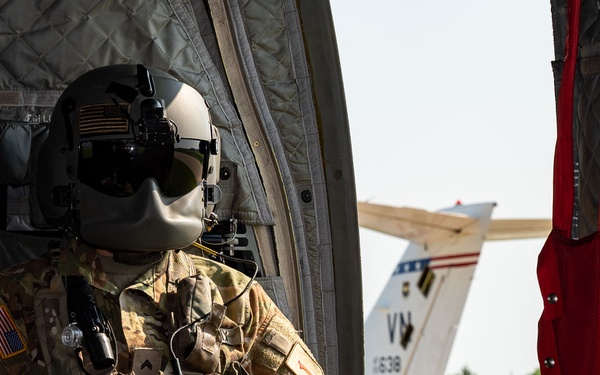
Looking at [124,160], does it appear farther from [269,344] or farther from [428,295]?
[428,295]

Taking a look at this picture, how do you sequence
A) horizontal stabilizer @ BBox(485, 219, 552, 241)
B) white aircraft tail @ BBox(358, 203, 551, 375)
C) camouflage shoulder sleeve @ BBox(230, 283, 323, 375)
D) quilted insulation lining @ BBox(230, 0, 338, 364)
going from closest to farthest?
camouflage shoulder sleeve @ BBox(230, 283, 323, 375) → quilted insulation lining @ BBox(230, 0, 338, 364) → white aircraft tail @ BBox(358, 203, 551, 375) → horizontal stabilizer @ BBox(485, 219, 552, 241)

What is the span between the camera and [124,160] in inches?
100.0

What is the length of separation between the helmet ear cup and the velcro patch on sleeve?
43 cm

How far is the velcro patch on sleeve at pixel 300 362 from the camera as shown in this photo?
8.98ft

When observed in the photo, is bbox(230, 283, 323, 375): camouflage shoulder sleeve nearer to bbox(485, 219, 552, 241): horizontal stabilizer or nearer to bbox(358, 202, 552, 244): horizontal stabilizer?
bbox(358, 202, 552, 244): horizontal stabilizer

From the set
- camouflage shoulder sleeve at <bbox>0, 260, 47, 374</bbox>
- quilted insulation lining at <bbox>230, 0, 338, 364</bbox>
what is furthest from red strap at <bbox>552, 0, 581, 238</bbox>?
camouflage shoulder sleeve at <bbox>0, 260, 47, 374</bbox>

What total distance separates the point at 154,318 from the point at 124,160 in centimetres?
42

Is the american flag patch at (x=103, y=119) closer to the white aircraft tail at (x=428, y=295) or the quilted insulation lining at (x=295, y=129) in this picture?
the quilted insulation lining at (x=295, y=129)

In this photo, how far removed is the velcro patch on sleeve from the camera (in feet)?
8.98

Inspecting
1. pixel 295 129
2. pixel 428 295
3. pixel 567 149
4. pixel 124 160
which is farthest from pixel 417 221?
pixel 124 160

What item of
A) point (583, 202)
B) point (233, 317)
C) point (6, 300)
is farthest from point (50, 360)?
point (583, 202)

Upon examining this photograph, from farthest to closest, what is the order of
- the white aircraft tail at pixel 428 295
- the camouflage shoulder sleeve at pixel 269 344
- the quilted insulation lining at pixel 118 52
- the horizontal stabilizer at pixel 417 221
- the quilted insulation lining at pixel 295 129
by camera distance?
1. the horizontal stabilizer at pixel 417 221
2. the white aircraft tail at pixel 428 295
3. the quilted insulation lining at pixel 295 129
4. the quilted insulation lining at pixel 118 52
5. the camouflage shoulder sleeve at pixel 269 344

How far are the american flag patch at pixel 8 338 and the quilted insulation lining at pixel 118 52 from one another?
0.54 meters

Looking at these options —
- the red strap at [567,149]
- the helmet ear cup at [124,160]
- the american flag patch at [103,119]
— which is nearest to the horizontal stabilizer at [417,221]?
the red strap at [567,149]
